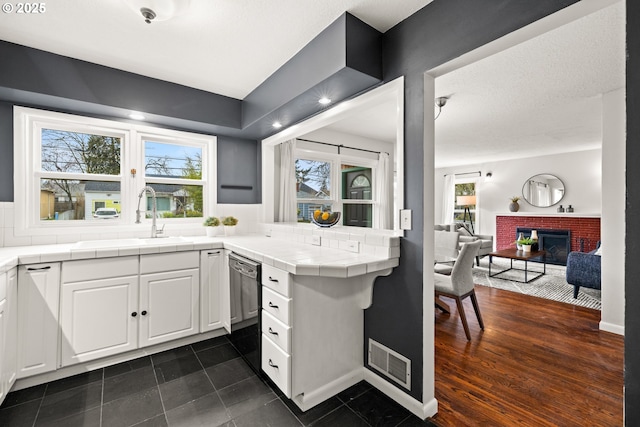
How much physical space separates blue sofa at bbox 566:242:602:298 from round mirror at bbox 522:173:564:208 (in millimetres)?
3142

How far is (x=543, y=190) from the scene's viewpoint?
21.2ft

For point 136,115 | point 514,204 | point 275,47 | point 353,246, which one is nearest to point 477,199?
point 514,204

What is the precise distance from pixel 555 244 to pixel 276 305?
709cm

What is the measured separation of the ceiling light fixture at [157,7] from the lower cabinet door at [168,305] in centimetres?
180

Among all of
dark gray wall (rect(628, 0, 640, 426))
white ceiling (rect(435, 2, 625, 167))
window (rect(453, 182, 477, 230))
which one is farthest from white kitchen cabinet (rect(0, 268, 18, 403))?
window (rect(453, 182, 477, 230))

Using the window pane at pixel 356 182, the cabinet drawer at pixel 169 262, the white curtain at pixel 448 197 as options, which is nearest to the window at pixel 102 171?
the cabinet drawer at pixel 169 262

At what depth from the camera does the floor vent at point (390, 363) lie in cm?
181

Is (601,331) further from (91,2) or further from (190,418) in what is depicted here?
(91,2)

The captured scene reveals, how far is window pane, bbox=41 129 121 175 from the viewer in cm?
258

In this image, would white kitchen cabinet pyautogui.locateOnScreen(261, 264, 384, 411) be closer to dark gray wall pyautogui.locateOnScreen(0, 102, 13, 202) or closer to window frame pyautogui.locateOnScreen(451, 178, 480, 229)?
dark gray wall pyautogui.locateOnScreen(0, 102, 13, 202)

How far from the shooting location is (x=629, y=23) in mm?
1018

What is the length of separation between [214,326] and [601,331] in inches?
150

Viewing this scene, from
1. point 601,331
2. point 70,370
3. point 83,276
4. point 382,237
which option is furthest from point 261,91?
point 601,331

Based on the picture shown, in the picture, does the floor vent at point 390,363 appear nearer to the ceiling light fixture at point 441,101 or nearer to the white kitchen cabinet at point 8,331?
the white kitchen cabinet at point 8,331
